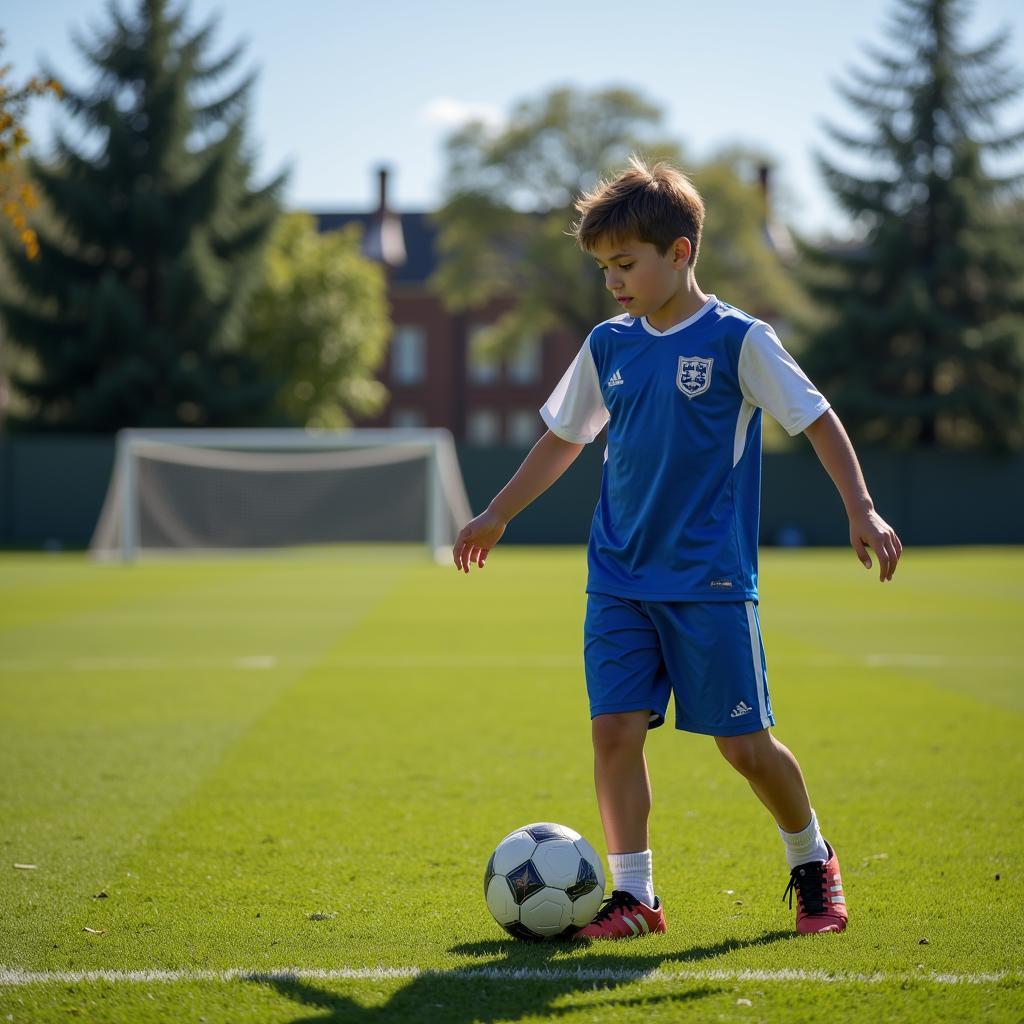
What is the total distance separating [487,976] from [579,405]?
65.5 inches

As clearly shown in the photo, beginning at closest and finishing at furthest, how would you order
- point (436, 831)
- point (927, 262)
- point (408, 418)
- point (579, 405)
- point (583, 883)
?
point (583, 883) → point (579, 405) → point (436, 831) → point (927, 262) → point (408, 418)

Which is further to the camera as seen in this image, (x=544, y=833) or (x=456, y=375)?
(x=456, y=375)

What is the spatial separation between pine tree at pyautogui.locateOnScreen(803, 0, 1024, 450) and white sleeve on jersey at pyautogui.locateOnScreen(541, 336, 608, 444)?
30.1 meters

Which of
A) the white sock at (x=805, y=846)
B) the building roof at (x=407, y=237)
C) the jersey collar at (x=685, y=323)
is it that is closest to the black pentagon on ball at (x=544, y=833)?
the white sock at (x=805, y=846)

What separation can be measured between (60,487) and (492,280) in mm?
20627

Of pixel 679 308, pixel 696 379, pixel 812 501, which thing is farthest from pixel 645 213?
pixel 812 501

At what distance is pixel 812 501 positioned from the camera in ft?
101

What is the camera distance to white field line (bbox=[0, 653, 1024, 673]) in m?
9.76

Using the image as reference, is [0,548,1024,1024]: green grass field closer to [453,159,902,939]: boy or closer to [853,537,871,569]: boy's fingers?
[453,159,902,939]: boy

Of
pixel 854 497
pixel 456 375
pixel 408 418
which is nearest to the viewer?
pixel 854 497

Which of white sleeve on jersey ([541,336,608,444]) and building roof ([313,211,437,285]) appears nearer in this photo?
white sleeve on jersey ([541,336,608,444])

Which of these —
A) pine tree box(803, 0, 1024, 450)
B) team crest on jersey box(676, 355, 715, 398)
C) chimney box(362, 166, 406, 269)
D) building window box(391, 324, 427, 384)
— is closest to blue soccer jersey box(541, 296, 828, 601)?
team crest on jersey box(676, 355, 715, 398)

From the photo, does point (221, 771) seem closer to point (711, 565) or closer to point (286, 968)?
point (286, 968)

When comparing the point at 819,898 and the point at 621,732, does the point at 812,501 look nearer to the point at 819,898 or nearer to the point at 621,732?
the point at 819,898
